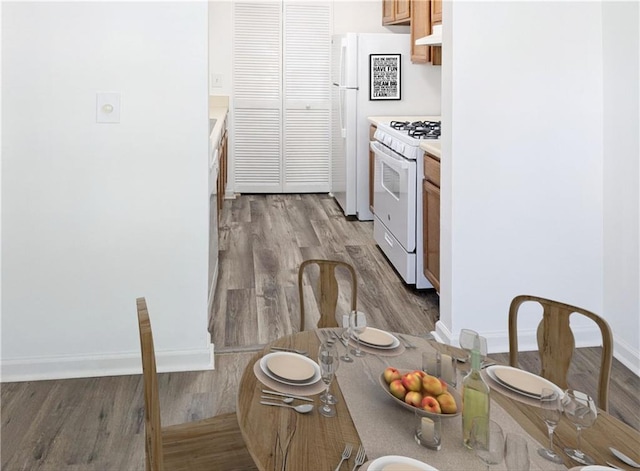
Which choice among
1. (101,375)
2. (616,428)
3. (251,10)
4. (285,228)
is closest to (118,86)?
(101,375)

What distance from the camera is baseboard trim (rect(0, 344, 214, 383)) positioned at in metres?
2.80

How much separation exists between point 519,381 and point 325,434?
1.68 feet

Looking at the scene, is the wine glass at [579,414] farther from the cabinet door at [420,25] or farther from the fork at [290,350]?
the cabinet door at [420,25]

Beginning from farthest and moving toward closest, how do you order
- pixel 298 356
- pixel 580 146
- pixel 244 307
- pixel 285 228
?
pixel 285 228
pixel 244 307
pixel 580 146
pixel 298 356

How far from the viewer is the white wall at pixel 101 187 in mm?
2664

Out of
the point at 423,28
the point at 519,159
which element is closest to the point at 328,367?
the point at 519,159

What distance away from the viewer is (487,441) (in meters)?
1.17

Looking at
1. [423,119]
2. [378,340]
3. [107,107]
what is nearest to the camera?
[378,340]

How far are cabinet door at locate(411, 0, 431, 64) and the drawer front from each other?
5.35 feet

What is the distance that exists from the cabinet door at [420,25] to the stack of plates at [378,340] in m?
3.72

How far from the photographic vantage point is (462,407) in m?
1.25

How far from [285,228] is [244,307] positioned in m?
2.08

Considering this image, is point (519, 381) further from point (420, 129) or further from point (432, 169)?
point (420, 129)

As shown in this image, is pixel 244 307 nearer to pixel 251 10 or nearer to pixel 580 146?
pixel 580 146
